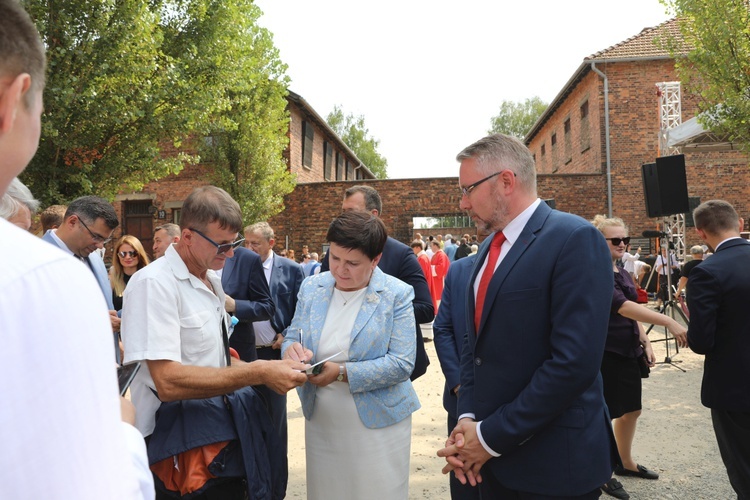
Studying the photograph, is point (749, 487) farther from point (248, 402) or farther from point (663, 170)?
point (663, 170)

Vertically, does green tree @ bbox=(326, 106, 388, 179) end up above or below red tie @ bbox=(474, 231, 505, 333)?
above

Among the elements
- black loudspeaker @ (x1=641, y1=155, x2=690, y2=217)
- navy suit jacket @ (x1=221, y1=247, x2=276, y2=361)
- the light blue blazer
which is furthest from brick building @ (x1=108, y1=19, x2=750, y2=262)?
the light blue blazer

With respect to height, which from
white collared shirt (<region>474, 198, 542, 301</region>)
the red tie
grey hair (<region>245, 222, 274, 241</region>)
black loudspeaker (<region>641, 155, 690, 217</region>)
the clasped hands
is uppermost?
black loudspeaker (<region>641, 155, 690, 217</region>)

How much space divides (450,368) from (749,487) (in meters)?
1.97

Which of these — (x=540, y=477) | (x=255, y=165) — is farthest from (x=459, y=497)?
(x=255, y=165)

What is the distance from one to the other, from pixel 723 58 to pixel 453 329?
33.2 feet

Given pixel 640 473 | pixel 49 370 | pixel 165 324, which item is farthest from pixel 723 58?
pixel 49 370

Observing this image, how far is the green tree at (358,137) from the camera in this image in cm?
4931

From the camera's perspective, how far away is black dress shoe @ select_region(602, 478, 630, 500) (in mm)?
4371

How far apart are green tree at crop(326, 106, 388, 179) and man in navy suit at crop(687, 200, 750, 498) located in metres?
46.2

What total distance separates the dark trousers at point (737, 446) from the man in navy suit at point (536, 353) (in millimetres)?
1741

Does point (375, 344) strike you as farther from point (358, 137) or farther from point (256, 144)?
point (358, 137)

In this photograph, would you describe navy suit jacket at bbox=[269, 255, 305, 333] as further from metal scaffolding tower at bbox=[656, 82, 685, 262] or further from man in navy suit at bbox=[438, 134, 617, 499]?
metal scaffolding tower at bbox=[656, 82, 685, 262]

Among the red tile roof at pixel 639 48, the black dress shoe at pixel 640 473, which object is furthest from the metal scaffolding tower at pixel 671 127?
the black dress shoe at pixel 640 473
